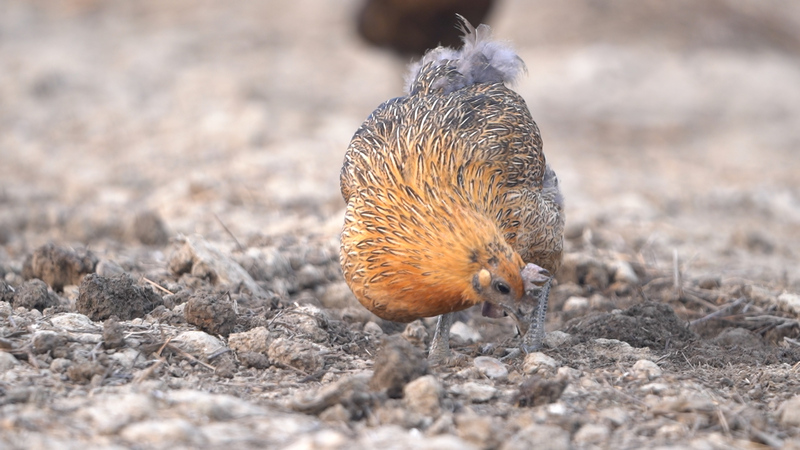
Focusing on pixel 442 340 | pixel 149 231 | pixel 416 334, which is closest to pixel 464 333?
pixel 416 334

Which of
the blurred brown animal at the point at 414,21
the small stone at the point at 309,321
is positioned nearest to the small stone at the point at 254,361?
the small stone at the point at 309,321

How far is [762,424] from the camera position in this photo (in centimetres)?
340

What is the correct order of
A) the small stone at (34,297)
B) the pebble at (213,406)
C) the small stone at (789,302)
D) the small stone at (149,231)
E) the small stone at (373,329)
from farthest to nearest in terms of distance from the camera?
the small stone at (149,231), the small stone at (789,302), the small stone at (373,329), the small stone at (34,297), the pebble at (213,406)

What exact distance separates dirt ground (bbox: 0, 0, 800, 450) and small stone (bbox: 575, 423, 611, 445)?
13 mm

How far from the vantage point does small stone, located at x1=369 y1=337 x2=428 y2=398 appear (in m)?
3.55

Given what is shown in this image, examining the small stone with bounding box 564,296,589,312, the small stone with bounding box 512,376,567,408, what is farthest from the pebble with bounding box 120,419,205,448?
the small stone with bounding box 564,296,589,312

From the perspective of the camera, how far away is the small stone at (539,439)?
10.1 ft

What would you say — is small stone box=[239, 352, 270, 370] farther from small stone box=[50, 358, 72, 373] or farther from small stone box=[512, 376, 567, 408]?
small stone box=[512, 376, 567, 408]

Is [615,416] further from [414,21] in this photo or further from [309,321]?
[414,21]

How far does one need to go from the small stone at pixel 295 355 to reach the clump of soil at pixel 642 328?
1.64m

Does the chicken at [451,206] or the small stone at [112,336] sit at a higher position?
the chicken at [451,206]

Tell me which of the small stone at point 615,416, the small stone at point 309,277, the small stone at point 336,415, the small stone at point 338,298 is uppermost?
the small stone at point 309,277

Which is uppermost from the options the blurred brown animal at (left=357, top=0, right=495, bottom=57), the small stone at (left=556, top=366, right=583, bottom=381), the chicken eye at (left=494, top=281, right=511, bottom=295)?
the blurred brown animal at (left=357, top=0, right=495, bottom=57)

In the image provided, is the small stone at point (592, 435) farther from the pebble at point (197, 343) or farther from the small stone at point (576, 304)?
the small stone at point (576, 304)
